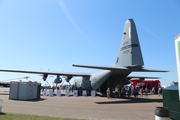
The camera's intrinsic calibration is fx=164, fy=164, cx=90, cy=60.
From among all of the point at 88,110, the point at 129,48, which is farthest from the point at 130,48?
the point at 88,110

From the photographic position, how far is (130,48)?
17.5 m

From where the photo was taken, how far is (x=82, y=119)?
26.5 ft

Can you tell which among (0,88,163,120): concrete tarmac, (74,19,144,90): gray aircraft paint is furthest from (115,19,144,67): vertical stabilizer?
(0,88,163,120): concrete tarmac

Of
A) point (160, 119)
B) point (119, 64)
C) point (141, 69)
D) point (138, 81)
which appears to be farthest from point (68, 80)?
point (160, 119)

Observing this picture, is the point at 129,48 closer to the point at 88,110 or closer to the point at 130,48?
the point at 130,48

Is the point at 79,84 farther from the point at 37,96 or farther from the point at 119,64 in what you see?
the point at 119,64

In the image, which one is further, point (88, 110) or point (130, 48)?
point (130, 48)

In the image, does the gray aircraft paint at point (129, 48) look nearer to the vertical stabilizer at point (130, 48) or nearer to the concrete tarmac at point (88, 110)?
the vertical stabilizer at point (130, 48)

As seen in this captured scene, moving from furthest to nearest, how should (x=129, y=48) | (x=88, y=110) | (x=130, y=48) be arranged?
(x=129, y=48), (x=130, y=48), (x=88, y=110)

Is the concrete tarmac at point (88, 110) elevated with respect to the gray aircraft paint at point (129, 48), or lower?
lower

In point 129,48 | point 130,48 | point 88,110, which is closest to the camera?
point 88,110

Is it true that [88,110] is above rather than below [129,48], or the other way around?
below

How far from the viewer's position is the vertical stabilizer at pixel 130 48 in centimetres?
1686

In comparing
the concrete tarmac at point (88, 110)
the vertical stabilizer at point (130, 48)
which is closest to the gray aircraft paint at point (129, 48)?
the vertical stabilizer at point (130, 48)
